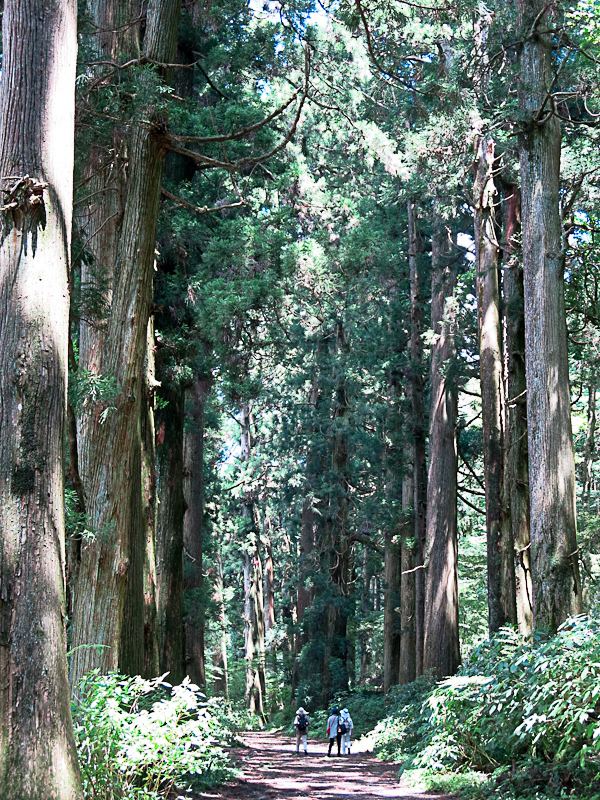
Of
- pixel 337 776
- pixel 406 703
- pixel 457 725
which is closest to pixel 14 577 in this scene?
pixel 457 725

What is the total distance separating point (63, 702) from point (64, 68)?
3.80m

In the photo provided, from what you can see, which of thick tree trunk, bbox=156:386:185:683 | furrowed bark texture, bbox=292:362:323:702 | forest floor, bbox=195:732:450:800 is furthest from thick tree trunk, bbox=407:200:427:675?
thick tree trunk, bbox=156:386:185:683

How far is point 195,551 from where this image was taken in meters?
19.2

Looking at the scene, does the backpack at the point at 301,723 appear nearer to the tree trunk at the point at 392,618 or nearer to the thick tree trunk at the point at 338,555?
the tree trunk at the point at 392,618

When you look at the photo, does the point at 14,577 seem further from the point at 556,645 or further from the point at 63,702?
the point at 556,645

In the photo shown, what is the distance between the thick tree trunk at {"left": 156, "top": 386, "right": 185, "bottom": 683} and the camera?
43.9 feet

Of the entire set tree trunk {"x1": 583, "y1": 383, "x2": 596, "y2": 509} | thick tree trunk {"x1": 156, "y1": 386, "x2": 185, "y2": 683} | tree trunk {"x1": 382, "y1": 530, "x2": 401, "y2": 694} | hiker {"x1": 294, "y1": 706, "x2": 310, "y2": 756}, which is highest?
tree trunk {"x1": 583, "y1": 383, "x2": 596, "y2": 509}

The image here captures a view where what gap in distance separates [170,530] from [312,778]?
16.2 feet

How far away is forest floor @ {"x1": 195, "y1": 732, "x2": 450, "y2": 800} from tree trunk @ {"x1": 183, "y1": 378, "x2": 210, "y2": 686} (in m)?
2.32

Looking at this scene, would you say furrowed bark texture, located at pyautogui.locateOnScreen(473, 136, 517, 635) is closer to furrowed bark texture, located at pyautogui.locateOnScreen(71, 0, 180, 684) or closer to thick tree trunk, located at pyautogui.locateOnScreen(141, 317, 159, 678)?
thick tree trunk, located at pyautogui.locateOnScreen(141, 317, 159, 678)

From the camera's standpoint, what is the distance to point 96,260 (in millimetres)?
8453

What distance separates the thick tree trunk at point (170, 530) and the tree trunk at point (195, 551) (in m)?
4.03

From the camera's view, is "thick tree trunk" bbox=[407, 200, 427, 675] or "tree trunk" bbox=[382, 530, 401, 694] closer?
"thick tree trunk" bbox=[407, 200, 427, 675]

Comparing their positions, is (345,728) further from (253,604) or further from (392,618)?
(253,604)
